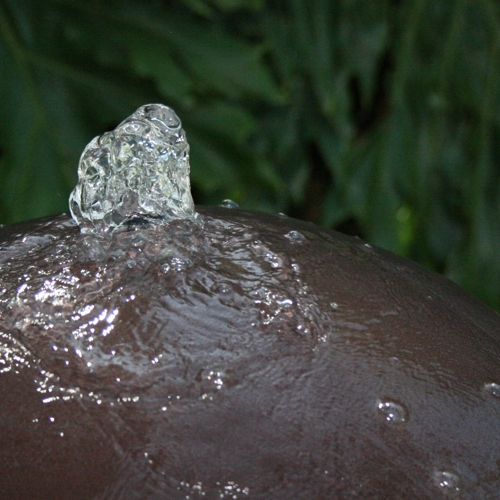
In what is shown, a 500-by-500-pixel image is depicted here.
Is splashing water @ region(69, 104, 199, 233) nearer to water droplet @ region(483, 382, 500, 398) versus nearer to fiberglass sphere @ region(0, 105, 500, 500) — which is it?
fiberglass sphere @ region(0, 105, 500, 500)

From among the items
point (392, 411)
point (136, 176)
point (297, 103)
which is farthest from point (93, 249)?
point (297, 103)

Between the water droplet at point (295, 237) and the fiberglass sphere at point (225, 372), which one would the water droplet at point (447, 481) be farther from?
the water droplet at point (295, 237)

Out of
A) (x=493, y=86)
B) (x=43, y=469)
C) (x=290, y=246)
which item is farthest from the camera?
(x=493, y=86)

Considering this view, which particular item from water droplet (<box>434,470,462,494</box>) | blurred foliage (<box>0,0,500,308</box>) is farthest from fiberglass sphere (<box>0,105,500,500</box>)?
blurred foliage (<box>0,0,500,308</box>)

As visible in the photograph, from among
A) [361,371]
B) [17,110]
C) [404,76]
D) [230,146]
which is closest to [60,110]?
[17,110]

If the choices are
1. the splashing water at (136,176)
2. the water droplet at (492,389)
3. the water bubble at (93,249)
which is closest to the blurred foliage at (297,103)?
the splashing water at (136,176)

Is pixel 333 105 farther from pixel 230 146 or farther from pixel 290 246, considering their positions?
pixel 290 246
